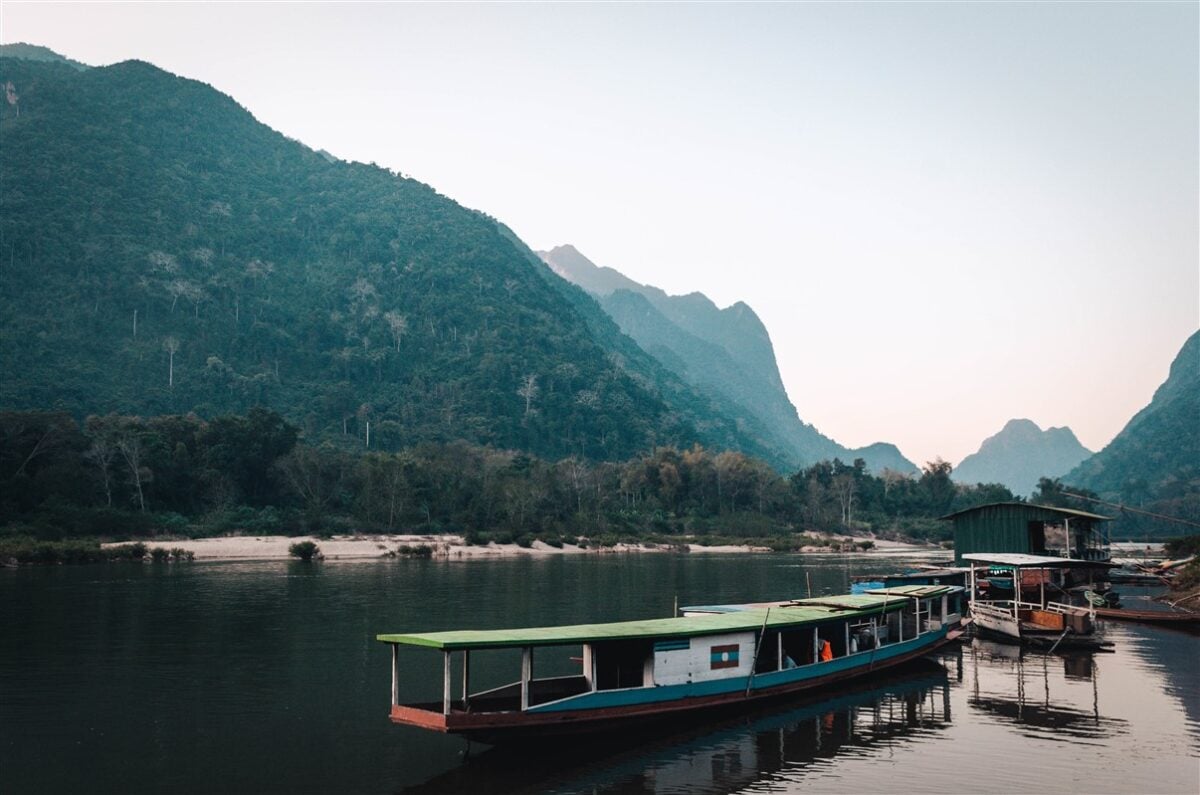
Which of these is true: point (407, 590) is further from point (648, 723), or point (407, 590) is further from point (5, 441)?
point (5, 441)

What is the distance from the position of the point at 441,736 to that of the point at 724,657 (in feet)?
31.1

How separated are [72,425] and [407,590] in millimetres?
64340

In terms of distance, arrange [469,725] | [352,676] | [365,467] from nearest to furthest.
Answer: [469,725], [352,676], [365,467]

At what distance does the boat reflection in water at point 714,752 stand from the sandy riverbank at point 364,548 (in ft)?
264

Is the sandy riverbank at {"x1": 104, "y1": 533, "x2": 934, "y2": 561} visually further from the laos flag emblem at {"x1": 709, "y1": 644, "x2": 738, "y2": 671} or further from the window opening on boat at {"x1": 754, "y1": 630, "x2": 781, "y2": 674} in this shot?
the laos flag emblem at {"x1": 709, "y1": 644, "x2": 738, "y2": 671}

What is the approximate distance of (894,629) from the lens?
43.1m

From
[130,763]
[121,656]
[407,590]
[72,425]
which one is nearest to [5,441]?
[72,425]

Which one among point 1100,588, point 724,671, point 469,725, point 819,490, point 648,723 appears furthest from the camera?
point 819,490

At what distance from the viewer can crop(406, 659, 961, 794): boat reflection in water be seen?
23.9m

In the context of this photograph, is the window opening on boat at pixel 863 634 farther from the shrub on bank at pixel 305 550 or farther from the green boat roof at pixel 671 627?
the shrub on bank at pixel 305 550

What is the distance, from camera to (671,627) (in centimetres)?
3020

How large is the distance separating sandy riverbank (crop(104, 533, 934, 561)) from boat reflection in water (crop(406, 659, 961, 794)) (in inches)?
3172

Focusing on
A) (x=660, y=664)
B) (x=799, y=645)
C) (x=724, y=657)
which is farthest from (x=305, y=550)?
(x=660, y=664)

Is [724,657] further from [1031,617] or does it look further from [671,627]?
[1031,617]
